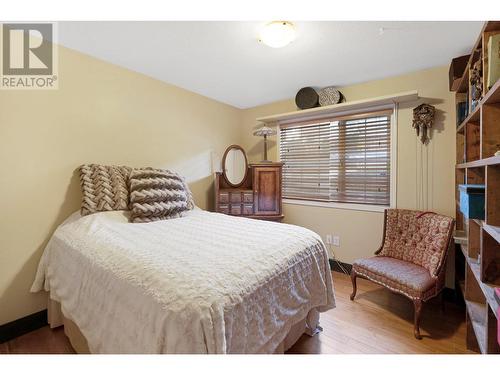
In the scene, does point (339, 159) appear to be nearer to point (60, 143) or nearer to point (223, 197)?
Answer: point (223, 197)

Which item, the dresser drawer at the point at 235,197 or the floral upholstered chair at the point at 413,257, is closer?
the floral upholstered chair at the point at 413,257

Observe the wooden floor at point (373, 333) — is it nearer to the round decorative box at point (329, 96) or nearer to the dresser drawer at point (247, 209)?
the dresser drawer at point (247, 209)

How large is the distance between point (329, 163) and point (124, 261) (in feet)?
8.37

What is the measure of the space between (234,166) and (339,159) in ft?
4.46

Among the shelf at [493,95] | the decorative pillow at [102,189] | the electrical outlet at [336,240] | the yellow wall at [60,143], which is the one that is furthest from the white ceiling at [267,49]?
the electrical outlet at [336,240]

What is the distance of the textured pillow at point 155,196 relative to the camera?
1.93 m

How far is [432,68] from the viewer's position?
230cm

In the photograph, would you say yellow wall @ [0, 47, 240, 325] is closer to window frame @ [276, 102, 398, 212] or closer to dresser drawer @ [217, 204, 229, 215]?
dresser drawer @ [217, 204, 229, 215]

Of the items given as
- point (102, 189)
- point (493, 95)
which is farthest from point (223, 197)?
point (493, 95)

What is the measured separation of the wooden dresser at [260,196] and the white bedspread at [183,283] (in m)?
1.20

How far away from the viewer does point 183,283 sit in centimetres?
93

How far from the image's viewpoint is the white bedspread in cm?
86

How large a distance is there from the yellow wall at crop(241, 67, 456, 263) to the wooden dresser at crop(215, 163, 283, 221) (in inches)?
24.5

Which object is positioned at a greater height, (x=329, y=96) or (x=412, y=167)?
(x=329, y=96)
